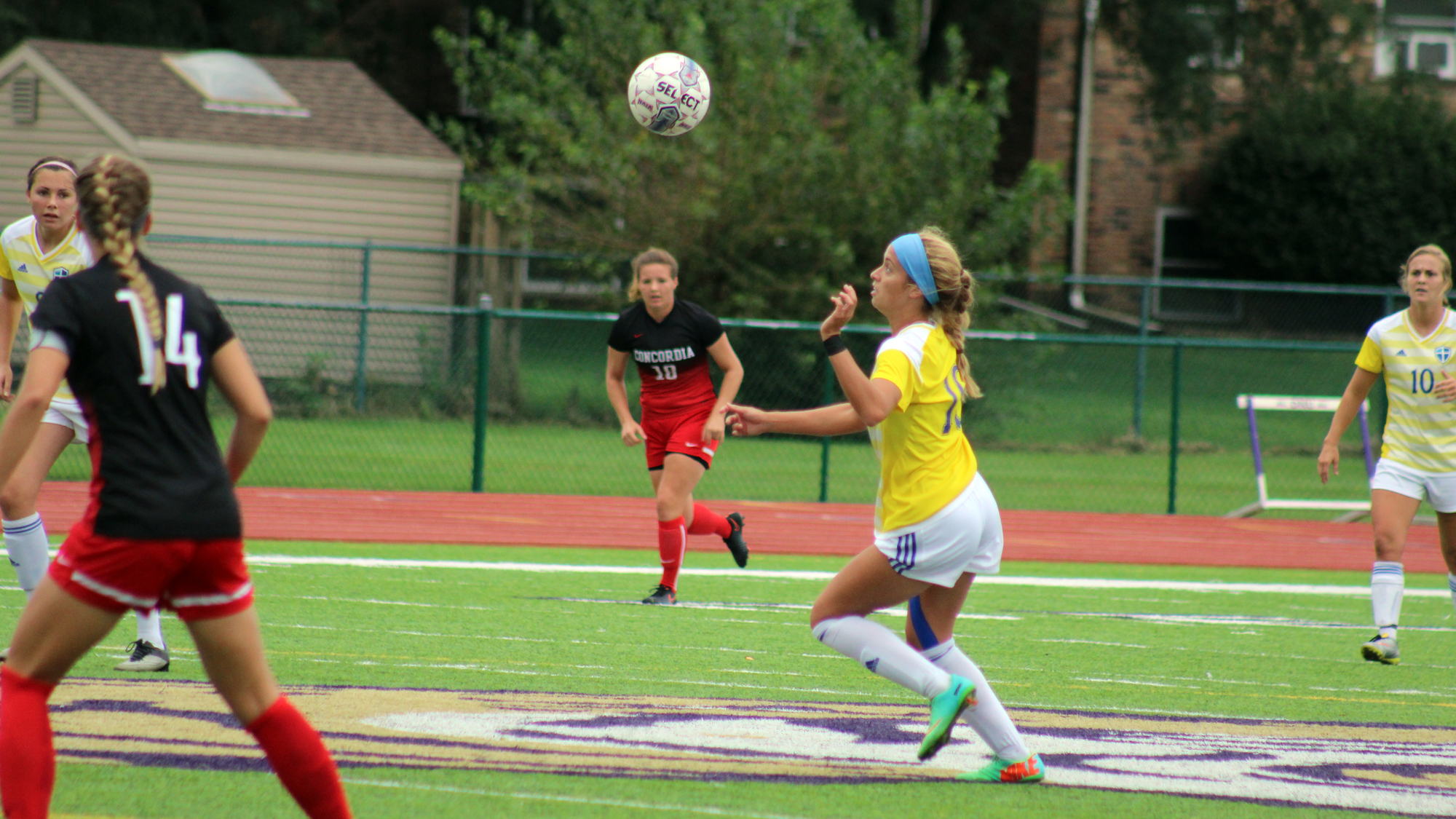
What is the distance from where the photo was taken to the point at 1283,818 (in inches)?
182

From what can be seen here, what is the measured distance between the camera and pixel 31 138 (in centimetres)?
2212

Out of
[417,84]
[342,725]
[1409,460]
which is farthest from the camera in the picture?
[417,84]

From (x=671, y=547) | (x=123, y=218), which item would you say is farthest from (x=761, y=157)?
(x=123, y=218)

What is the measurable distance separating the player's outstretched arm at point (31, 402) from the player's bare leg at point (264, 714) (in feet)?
2.20

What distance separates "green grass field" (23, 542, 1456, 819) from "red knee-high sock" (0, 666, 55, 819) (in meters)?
0.68

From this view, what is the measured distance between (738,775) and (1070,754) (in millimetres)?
1331

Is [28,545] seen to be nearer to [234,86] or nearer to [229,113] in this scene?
[229,113]

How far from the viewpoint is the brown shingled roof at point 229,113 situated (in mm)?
22109

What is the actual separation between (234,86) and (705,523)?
17.1 m

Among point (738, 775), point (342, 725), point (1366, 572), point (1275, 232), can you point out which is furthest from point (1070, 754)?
point (1275, 232)

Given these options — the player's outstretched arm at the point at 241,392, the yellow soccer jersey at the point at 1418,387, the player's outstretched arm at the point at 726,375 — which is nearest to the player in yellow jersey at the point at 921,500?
the player's outstretched arm at the point at 241,392

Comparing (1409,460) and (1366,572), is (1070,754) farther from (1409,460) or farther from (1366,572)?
(1366,572)

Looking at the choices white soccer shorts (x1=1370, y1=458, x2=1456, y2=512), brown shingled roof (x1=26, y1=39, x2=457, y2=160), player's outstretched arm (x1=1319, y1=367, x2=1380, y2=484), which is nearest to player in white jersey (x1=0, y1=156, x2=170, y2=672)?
player's outstretched arm (x1=1319, y1=367, x2=1380, y2=484)

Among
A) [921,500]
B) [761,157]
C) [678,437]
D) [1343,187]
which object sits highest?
[1343,187]
